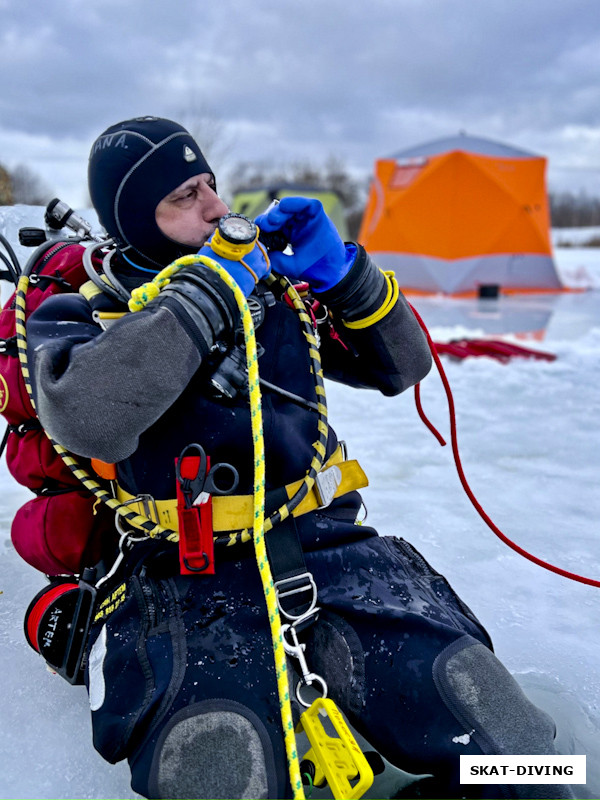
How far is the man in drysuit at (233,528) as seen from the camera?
1.24 meters

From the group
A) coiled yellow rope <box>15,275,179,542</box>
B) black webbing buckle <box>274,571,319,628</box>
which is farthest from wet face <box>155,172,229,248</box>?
black webbing buckle <box>274,571,319,628</box>

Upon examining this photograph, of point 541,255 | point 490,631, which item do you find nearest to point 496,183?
point 541,255

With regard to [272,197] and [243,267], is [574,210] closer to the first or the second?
[272,197]

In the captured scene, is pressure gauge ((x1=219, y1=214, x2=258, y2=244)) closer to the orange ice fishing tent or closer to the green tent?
the orange ice fishing tent

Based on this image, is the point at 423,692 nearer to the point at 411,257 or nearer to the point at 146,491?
the point at 146,491

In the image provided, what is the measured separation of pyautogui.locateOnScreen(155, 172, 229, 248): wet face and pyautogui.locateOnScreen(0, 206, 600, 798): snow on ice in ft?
3.73

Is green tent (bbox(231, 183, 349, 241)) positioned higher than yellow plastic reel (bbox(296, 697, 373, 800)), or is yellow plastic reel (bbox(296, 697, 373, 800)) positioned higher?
green tent (bbox(231, 183, 349, 241))

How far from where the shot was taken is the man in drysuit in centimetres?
124

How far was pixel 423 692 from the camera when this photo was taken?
4.29 feet

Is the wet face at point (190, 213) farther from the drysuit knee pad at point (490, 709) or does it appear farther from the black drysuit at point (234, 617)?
the drysuit knee pad at point (490, 709)

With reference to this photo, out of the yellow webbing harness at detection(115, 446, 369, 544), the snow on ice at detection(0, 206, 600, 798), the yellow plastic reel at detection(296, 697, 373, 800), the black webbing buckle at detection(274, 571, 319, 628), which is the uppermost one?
the yellow webbing harness at detection(115, 446, 369, 544)

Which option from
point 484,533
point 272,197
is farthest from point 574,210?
point 484,533

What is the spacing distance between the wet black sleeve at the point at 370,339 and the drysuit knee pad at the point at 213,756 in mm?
861

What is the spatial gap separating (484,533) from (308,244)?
1403 millimetres
